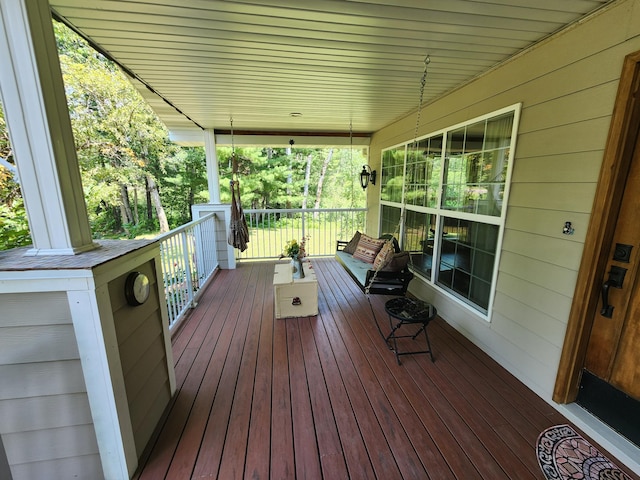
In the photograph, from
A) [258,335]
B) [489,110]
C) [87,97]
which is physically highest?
[87,97]

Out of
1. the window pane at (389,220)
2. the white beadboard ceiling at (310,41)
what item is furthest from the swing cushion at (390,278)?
the white beadboard ceiling at (310,41)

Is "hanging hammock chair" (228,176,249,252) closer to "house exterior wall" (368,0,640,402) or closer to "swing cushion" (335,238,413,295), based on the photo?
"swing cushion" (335,238,413,295)

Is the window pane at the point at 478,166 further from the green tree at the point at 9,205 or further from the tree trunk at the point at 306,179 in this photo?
the tree trunk at the point at 306,179

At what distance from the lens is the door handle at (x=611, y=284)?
5.14 ft

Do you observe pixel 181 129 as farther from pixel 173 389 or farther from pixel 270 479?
pixel 270 479

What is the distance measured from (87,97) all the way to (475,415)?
11.9m

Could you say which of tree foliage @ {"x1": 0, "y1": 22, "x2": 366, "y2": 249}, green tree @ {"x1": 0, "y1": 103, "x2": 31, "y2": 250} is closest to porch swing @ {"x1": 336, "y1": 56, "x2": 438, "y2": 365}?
green tree @ {"x1": 0, "y1": 103, "x2": 31, "y2": 250}

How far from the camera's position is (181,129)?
4953mm

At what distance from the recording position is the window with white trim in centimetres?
229

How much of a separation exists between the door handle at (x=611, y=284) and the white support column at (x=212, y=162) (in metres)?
4.95

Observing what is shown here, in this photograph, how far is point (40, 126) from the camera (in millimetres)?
1153

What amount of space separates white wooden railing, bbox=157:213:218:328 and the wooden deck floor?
401mm

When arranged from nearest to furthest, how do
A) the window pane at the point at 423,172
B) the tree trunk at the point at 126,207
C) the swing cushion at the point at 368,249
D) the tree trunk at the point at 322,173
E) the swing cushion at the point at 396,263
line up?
the swing cushion at the point at 396,263 → the window pane at the point at 423,172 → the swing cushion at the point at 368,249 → the tree trunk at the point at 126,207 → the tree trunk at the point at 322,173

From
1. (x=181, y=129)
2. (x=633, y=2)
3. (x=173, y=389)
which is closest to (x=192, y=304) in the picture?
(x=173, y=389)
